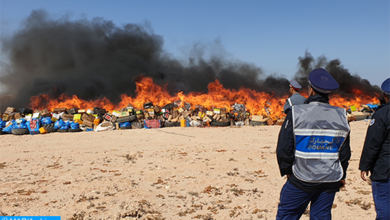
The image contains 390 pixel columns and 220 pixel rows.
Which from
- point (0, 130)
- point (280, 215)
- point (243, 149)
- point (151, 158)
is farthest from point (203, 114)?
point (280, 215)

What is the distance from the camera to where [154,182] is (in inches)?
233

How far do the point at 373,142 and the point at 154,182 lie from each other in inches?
169

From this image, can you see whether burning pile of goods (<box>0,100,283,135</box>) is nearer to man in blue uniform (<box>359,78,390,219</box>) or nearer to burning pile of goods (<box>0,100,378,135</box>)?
burning pile of goods (<box>0,100,378,135</box>)

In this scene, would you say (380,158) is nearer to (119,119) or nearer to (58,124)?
(119,119)

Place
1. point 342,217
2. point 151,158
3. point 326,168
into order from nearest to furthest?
1. point 326,168
2. point 342,217
3. point 151,158

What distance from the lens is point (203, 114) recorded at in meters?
16.1

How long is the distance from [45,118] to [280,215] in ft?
51.7

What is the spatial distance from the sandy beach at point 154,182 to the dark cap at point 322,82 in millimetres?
2430

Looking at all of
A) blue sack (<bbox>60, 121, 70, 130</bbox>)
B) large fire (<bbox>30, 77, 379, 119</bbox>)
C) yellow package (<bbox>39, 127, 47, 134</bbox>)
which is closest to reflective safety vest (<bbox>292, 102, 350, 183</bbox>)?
large fire (<bbox>30, 77, 379, 119</bbox>)

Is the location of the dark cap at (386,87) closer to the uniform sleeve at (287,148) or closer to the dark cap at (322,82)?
the dark cap at (322,82)

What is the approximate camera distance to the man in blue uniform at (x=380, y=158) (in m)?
2.79

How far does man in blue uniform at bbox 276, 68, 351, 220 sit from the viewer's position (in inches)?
94.1

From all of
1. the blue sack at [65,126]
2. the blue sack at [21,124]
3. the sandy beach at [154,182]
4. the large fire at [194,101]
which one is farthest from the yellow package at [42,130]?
the sandy beach at [154,182]

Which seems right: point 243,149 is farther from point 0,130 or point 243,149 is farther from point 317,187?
point 0,130
